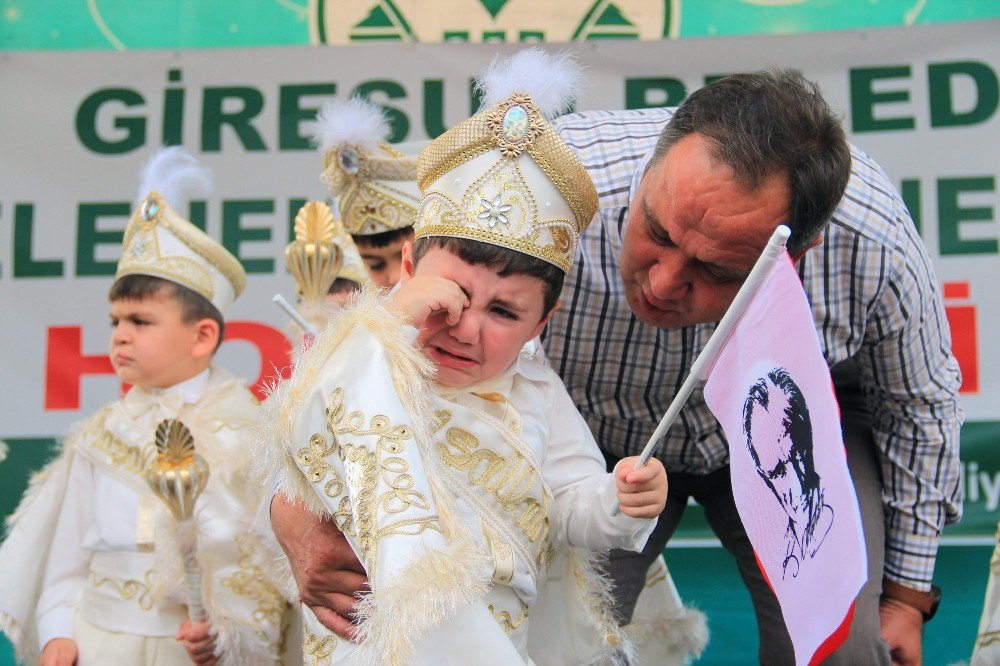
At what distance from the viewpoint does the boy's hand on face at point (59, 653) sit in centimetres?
288

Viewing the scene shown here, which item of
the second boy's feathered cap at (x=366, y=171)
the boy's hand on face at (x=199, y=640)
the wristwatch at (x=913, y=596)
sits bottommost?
the boy's hand on face at (x=199, y=640)

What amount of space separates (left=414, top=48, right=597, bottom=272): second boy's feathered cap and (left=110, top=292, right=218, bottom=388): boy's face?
50.9 inches

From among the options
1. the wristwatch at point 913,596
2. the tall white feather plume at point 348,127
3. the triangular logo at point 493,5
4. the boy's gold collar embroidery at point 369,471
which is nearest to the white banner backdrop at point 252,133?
the triangular logo at point 493,5

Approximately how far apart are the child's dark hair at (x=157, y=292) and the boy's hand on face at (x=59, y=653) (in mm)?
918

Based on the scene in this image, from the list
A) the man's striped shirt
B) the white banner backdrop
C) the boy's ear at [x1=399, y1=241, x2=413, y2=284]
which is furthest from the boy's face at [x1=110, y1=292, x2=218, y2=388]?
the boy's ear at [x1=399, y1=241, x2=413, y2=284]

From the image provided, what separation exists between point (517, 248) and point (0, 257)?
9.38ft

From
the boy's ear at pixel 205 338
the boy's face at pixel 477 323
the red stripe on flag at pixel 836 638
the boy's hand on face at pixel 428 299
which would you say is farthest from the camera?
the boy's ear at pixel 205 338

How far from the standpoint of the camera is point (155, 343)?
312 cm

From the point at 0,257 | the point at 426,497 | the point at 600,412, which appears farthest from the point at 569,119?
the point at 0,257

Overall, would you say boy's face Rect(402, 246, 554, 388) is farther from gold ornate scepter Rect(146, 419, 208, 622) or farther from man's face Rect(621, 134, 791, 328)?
gold ornate scepter Rect(146, 419, 208, 622)

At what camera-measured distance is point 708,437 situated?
2670 mm

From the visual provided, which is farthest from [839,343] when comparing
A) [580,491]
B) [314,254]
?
[314,254]

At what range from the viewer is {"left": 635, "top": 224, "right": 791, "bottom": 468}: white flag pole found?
Result: 1489 millimetres

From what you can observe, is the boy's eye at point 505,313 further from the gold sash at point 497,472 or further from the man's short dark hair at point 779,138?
the man's short dark hair at point 779,138
